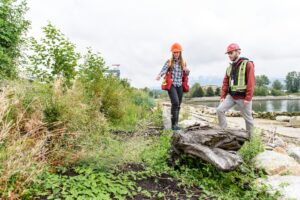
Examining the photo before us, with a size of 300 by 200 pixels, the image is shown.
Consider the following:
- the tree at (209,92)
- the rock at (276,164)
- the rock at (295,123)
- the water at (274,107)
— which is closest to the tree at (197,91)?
the tree at (209,92)

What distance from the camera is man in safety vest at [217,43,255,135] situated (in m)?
5.98

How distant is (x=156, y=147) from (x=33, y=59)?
13.9 ft

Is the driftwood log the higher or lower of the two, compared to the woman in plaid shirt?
lower

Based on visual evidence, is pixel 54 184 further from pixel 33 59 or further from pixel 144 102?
pixel 144 102

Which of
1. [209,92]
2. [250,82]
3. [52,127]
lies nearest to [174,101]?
[250,82]

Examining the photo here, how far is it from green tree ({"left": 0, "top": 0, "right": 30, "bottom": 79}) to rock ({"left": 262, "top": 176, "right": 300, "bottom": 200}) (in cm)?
626

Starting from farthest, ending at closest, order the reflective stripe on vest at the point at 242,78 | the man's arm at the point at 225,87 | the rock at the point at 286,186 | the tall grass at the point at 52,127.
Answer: the man's arm at the point at 225,87
the reflective stripe on vest at the point at 242,78
the rock at the point at 286,186
the tall grass at the point at 52,127

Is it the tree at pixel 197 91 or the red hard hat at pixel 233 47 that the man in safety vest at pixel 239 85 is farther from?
the tree at pixel 197 91

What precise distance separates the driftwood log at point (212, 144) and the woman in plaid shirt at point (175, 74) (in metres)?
1.83

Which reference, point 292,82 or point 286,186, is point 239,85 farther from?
point 292,82

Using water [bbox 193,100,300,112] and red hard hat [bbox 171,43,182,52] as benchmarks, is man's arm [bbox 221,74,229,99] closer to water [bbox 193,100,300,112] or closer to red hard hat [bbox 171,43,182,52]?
red hard hat [bbox 171,43,182,52]

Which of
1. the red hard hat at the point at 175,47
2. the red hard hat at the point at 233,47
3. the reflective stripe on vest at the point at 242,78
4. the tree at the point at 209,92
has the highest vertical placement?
the tree at the point at 209,92

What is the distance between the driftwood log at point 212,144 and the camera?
13.1 ft

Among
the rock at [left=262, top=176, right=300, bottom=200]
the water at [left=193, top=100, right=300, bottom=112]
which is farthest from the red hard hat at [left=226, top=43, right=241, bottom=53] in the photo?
the water at [left=193, top=100, right=300, bottom=112]
